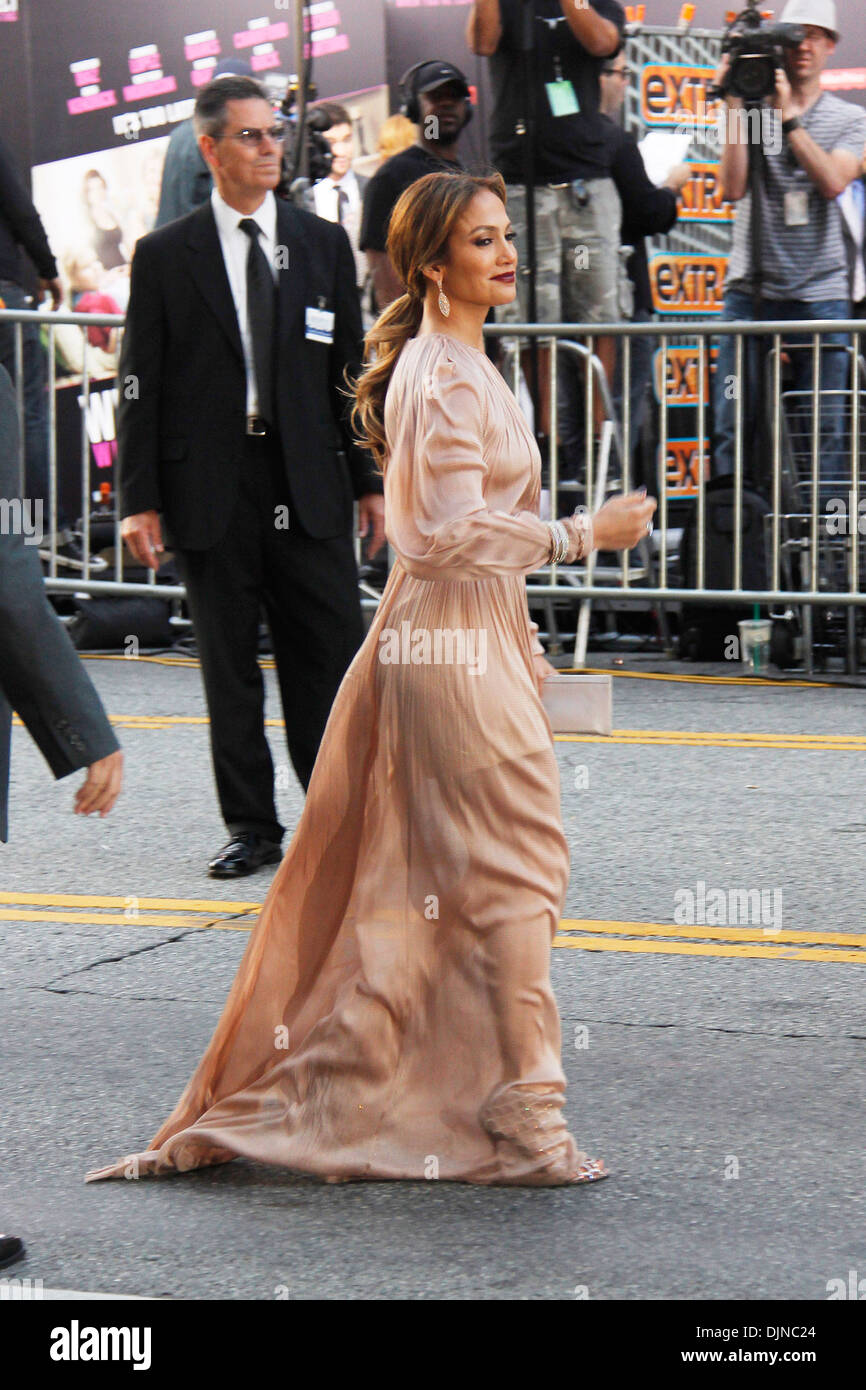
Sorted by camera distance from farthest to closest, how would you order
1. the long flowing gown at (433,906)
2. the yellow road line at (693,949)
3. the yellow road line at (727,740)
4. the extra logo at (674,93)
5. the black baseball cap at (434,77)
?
the extra logo at (674,93)
the black baseball cap at (434,77)
the yellow road line at (727,740)
the yellow road line at (693,949)
the long flowing gown at (433,906)

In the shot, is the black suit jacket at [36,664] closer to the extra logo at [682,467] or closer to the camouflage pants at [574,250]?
the camouflage pants at [574,250]

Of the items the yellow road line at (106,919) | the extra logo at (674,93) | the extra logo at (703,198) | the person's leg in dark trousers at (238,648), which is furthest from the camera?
the extra logo at (703,198)

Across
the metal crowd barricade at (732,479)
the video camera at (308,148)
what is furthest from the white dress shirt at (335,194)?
the metal crowd barricade at (732,479)

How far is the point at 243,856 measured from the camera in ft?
22.9

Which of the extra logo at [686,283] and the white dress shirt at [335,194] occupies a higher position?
the white dress shirt at [335,194]

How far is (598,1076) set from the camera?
4.94 meters

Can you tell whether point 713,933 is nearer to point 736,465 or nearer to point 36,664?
point 36,664

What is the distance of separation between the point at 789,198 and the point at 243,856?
5.38 m

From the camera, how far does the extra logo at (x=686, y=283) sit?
12.3 metres

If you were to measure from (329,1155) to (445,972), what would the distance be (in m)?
0.41

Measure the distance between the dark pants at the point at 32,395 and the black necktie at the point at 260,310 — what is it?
16.2 feet

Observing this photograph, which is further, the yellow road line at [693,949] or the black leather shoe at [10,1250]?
the yellow road line at [693,949]
